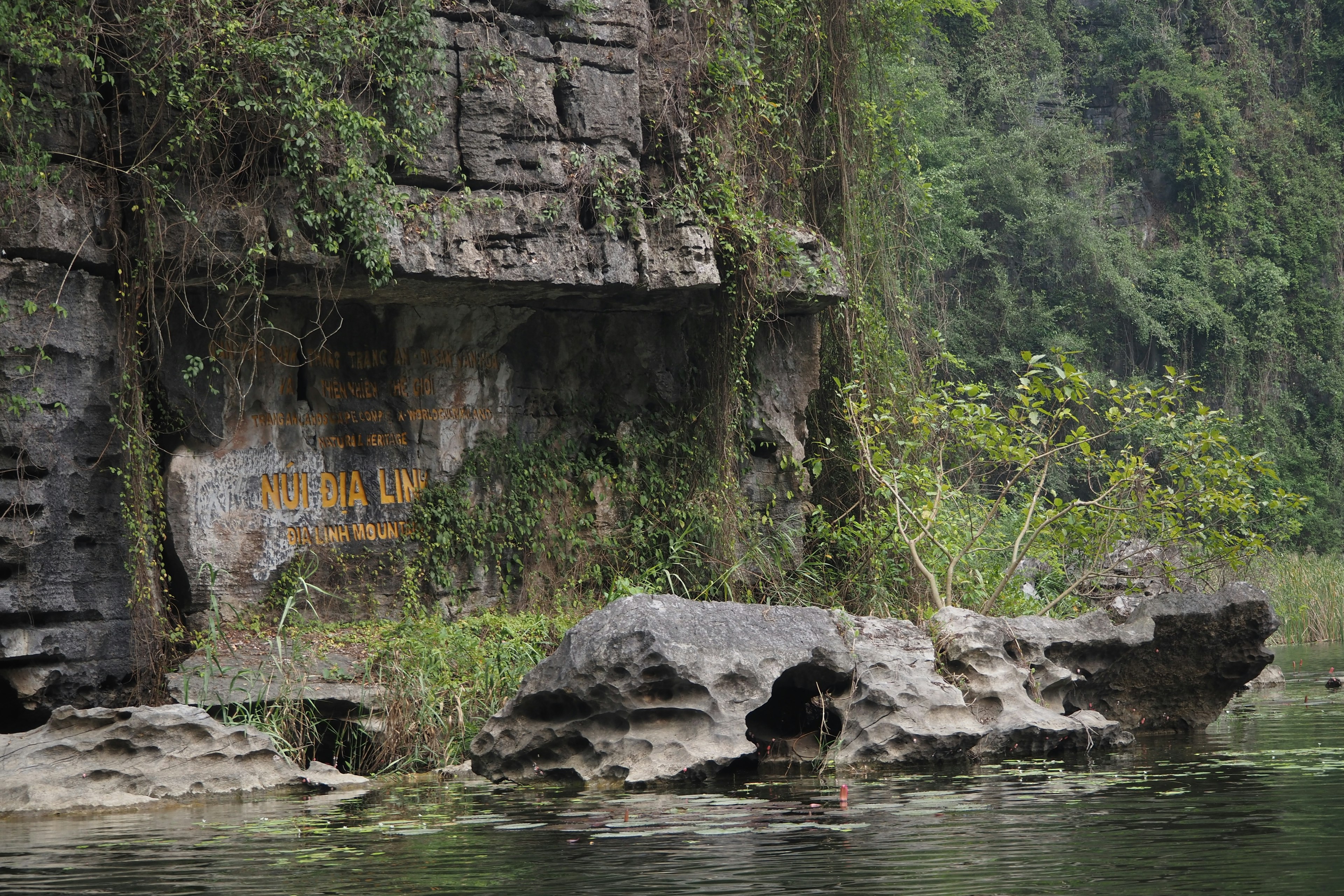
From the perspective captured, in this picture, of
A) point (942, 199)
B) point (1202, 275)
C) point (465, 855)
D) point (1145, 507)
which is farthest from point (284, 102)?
point (1202, 275)

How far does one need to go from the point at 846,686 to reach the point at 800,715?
19.1 inches

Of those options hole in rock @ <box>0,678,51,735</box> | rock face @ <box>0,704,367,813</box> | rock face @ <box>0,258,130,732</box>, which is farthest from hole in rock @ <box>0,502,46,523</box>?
rock face @ <box>0,704,367,813</box>

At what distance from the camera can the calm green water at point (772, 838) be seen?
5020mm

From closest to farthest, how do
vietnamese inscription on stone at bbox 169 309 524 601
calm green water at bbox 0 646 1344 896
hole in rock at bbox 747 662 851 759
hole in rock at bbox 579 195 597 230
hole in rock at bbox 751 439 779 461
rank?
calm green water at bbox 0 646 1344 896
hole in rock at bbox 747 662 851 759
vietnamese inscription on stone at bbox 169 309 524 601
hole in rock at bbox 579 195 597 230
hole in rock at bbox 751 439 779 461

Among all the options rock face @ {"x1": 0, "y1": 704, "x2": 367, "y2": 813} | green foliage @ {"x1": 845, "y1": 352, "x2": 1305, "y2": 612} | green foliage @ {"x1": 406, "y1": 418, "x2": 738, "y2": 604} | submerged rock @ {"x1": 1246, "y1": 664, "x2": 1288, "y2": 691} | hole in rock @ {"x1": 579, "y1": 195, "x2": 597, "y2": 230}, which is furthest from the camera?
submerged rock @ {"x1": 1246, "y1": 664, "x2": 1288, "y2": 691}

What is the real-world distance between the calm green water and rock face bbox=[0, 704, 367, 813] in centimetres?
27

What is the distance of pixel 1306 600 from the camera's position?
814 inches

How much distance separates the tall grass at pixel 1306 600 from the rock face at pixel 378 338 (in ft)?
36.9

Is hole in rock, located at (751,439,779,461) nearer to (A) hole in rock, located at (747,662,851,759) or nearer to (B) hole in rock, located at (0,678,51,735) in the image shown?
(A) hole in rock, located at (747,662,851,759)

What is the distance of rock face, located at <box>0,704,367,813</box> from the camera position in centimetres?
784

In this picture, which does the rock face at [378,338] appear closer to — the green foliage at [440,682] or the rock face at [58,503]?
the rock face at [58,503]

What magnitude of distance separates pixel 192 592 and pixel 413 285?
272 cm

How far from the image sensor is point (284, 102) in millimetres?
9523

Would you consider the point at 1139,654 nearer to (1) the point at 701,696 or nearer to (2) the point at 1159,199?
(1) the point at 701,696
